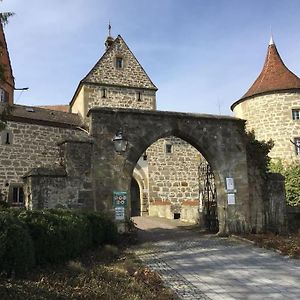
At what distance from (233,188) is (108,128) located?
460 cm

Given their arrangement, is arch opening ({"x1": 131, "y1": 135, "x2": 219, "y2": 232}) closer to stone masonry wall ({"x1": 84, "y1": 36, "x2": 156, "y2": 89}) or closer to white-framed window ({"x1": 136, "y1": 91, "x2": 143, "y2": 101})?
white-framed window ({"x1": 136, "y1": 91, "x2": 143, "y2": 101})

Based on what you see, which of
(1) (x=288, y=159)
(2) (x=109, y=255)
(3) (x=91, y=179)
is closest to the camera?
(2) (x=109, y=255)

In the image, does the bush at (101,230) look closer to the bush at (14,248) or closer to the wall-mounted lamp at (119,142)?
the wall-mounted lamp at (119,142)

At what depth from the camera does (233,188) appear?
1345 cm

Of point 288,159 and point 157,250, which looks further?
point 288,159

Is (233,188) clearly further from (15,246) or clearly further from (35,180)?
(15,246)

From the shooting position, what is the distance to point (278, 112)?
28031mm

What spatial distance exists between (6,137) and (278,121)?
1775 cm

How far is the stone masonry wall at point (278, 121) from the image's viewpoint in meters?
27.8

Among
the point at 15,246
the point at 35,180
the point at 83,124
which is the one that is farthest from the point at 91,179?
the point at 83,124

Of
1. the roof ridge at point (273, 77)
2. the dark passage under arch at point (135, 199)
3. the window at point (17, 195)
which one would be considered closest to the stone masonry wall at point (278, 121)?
the roof ridge at point (273, 77)

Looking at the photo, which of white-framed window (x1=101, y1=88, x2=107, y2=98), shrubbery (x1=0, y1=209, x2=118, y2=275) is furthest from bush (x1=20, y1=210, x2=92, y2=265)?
white-framed window (x1=101, y1=88, x2=107, y2=98)

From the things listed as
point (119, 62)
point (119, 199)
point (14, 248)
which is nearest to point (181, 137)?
point (119, 199)

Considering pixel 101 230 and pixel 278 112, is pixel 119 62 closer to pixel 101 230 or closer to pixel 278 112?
pixel 278 112
